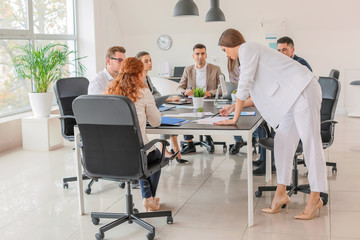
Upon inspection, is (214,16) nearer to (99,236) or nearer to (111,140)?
(111,140)

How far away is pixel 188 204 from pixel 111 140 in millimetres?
1259

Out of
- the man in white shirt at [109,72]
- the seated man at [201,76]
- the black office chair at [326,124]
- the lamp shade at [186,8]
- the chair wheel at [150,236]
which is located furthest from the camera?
the lamp shade at [186,8]

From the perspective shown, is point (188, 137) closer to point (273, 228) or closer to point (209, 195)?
point (209, 195)

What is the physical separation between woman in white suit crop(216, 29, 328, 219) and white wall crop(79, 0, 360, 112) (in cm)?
611

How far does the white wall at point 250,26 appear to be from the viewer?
32.7 feet

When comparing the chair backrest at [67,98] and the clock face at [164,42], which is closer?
the chair backrest at [67,98]

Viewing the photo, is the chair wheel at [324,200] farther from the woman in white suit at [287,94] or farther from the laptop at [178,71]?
the laptop at [178,71]

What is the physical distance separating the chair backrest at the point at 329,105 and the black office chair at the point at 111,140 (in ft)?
6.25

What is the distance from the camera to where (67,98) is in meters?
5.50

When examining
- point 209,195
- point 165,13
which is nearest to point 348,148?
point 209,195

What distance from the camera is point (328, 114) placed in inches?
196

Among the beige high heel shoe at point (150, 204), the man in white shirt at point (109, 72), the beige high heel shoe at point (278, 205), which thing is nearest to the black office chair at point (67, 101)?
the man in white shirt at point (109, 72)

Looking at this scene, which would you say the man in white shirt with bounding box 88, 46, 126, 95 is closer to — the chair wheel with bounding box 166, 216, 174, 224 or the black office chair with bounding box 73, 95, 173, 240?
the black office chair with bounding box 73, 95, 173, 240

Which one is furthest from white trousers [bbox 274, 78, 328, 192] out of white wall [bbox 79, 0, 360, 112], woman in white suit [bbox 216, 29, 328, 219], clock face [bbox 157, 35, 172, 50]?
clock face [bbox 157, 35, 172, 50]
